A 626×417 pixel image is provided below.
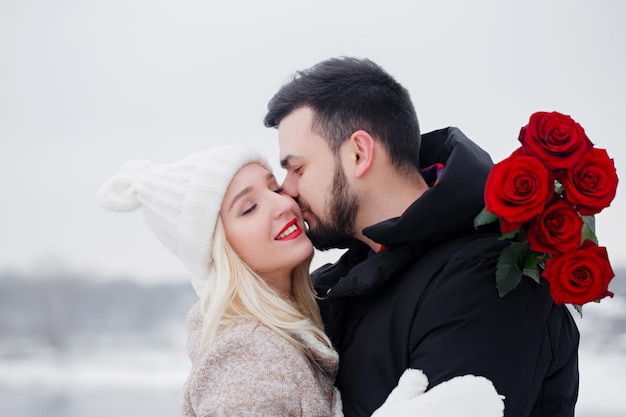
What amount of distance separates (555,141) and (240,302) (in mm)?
820

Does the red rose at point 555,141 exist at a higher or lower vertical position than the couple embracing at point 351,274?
higher

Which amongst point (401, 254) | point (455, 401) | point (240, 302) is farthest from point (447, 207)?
point (240, 302)

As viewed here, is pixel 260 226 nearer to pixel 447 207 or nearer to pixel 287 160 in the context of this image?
pixel 287 160

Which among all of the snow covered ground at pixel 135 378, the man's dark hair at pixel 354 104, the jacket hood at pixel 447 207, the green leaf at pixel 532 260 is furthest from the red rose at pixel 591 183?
the snow covered ground at pixel 135 378

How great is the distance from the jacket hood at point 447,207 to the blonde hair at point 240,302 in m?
0.29

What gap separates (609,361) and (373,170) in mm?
2752

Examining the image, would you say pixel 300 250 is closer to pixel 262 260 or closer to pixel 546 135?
pixel 262 260

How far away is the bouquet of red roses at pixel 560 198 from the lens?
1383 millimetres

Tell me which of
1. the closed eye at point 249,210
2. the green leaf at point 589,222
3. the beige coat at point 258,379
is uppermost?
the green leaf at point 589,222

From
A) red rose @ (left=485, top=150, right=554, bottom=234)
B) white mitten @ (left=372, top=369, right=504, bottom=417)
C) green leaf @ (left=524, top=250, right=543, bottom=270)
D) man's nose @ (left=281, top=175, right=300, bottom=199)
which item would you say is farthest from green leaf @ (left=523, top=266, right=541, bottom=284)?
man's nose @ (left=281, top=175, right=300, bottom=199)

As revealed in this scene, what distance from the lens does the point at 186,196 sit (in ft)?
5.82

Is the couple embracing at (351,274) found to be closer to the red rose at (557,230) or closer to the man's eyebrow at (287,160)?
the man's eyebrow at (287,160)

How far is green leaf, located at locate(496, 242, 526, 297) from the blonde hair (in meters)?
0.46

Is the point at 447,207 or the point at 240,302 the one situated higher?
the point at 447,207
